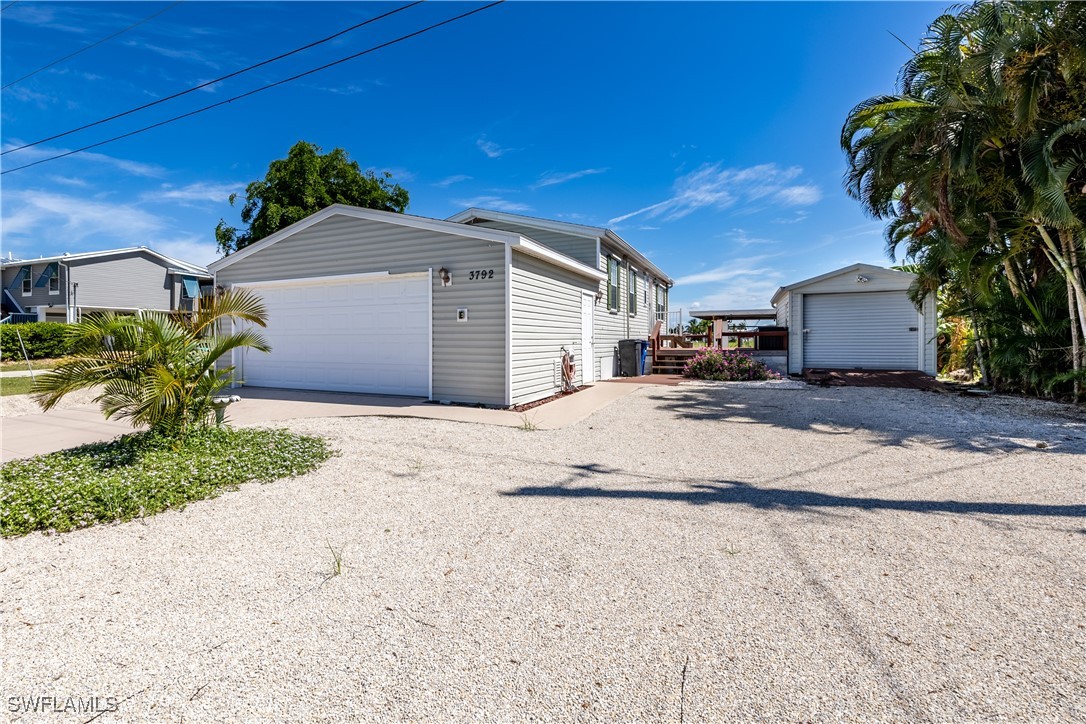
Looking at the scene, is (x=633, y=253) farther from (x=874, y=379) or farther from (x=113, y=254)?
(x=113, y=254)

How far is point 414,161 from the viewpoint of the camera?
58.6 ft

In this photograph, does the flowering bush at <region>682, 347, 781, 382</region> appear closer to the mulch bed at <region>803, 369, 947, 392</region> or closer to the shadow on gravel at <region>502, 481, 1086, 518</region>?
the mulch bed at <region>803, 369, 947, 392</region>

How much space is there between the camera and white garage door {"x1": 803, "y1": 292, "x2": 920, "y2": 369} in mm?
13492

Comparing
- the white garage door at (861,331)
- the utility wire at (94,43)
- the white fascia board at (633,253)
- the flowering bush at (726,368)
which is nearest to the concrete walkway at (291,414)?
the flowering bush at (726,368)

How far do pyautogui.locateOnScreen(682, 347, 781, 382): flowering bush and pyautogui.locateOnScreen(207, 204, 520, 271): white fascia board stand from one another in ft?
24.5

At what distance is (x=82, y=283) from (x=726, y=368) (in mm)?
28848

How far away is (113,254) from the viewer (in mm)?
23922

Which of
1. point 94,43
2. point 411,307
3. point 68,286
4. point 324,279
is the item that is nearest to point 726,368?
point 411,307

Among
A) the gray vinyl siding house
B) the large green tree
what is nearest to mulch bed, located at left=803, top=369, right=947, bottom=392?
the gray vinyl siding house

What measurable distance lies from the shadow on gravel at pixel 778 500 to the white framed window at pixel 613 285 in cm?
955

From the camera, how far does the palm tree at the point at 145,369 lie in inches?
168

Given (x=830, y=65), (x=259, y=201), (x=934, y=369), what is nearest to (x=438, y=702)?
(x=830, y=65)

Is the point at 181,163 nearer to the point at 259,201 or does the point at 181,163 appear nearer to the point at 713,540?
the point at 259,201

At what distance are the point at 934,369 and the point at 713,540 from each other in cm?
1369
